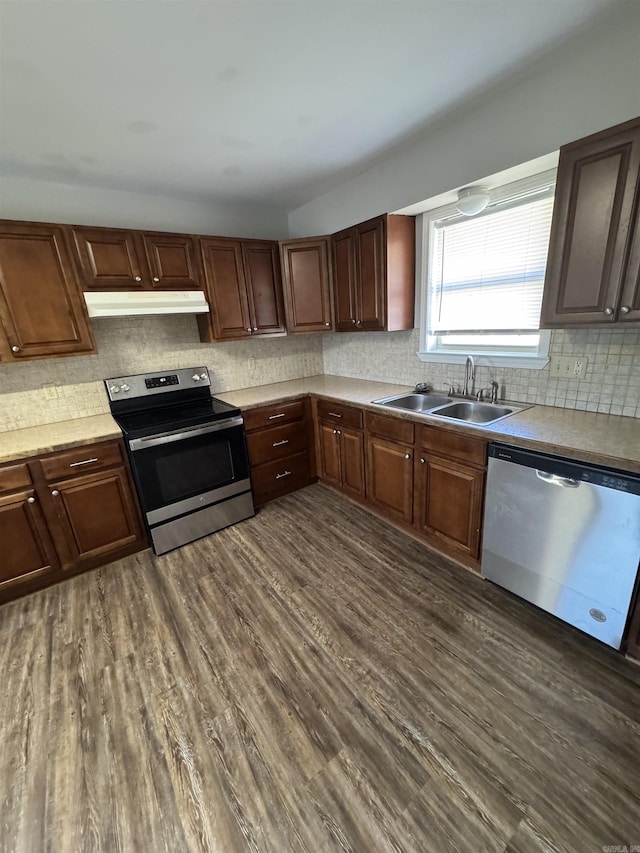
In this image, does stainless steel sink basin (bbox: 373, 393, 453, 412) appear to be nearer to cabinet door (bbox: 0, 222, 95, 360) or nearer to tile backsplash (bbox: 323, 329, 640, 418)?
tile backsplash (bbox: 323, 329, 640, 418)

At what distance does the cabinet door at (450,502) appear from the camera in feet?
6.68

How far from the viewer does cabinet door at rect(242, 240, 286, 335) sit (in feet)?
9.69

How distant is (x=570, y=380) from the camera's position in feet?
6.61

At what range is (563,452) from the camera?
1.57 m

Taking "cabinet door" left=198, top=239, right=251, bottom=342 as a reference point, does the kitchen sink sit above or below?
below

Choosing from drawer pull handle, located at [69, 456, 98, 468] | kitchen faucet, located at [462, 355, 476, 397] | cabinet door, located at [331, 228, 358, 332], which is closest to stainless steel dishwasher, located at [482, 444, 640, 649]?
kitchen faucet, located at [462, 355, 476, 397]

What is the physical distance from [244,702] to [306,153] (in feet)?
10.1

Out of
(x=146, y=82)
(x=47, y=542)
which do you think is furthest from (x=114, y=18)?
(x=47, y=542)

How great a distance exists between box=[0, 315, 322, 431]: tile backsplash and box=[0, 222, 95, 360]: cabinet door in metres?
0.24

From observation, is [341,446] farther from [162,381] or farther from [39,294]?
[39,294]

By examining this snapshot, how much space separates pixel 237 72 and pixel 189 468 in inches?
86.3

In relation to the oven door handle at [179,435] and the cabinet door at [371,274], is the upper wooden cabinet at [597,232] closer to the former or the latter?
the cabinet door at [371,274]

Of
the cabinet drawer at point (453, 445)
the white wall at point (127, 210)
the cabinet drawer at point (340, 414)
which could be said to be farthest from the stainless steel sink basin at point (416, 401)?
the white wall at point (127, 210)

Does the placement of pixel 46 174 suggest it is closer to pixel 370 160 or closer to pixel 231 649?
pixel 370 160
